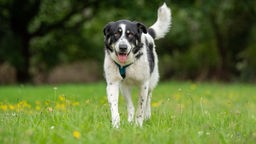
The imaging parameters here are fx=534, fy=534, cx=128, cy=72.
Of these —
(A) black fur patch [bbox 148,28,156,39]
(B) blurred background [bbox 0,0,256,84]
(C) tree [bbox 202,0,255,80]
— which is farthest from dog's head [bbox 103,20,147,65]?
(C) tree [bbox 202,0,255,80]

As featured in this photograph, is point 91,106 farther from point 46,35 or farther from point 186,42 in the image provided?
point 186,42

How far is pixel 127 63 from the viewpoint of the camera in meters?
7.24

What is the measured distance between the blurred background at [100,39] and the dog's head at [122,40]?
12.9 metres

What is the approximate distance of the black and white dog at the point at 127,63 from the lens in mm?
7012

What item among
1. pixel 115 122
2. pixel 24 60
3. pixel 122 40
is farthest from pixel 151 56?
pixel 24 60

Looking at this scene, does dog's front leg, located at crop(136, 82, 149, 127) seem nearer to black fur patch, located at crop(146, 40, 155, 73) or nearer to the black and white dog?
the black and white dog

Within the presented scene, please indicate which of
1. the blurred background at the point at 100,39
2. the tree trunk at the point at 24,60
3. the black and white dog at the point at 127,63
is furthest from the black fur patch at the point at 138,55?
the tree trunk at the point at 24,60

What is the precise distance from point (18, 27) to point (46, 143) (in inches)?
768

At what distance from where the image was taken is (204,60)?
92.9ft

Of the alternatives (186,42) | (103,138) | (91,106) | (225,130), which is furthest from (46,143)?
(186,42)

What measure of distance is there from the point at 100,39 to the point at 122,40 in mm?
21868

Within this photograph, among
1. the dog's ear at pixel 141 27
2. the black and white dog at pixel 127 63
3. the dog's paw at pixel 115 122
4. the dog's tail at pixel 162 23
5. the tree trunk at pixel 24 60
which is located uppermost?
the tree trunk at pixel 24 60

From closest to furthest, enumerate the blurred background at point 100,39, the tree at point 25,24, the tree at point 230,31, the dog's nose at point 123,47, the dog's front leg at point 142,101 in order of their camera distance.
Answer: the dog's nose at point 123,47
the dog's front leg at point 142,101
the tree at point 25,24
the blurred background at point 100,39
the tree at point 230,31

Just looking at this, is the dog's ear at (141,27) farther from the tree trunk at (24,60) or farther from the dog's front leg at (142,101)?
the tree trunk at (24,60)
